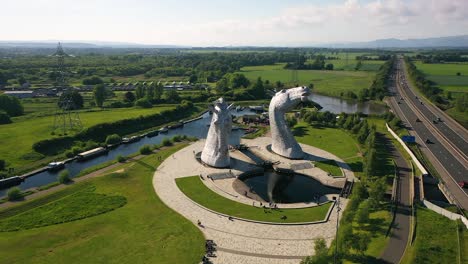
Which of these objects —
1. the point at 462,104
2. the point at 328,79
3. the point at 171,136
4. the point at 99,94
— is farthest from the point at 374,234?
the point at 328,79

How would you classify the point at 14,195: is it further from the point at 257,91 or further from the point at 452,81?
the point at 452,81

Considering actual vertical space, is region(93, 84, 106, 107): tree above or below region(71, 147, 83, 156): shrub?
above

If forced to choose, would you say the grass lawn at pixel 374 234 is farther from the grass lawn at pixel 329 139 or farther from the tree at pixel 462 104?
the tree at pixel 462 104

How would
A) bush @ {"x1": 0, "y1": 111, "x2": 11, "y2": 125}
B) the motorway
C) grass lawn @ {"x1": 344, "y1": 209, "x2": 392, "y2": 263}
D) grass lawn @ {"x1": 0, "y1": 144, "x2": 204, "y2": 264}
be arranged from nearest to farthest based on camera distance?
grass lawn @ {"x1": 344, "y1": 209, "x2": 392, "y2": 263}
grass lawn @ {"x1": 0, "y1": 144, "x2": 204, "y2": 264}
the motorway
bush @ {"x1": 0, "y1": 111, "x2": 11, "y2": 125}

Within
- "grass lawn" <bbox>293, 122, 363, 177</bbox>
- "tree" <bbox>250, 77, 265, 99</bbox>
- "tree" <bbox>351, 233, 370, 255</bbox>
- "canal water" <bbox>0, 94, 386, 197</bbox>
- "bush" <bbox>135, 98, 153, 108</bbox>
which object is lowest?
"canal water" <bbox>0, 94, 386, 197</bbox>

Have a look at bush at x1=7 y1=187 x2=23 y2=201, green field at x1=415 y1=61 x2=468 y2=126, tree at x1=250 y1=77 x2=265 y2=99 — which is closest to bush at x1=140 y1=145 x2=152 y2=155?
bush at x1=7 y1=187 x2=23 y2=201

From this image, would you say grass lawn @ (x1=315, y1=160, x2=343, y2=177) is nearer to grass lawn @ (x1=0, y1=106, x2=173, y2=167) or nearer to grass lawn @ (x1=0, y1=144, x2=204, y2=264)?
grass lawn @ (x1=0, y1=144, x2=204, y2=264)
